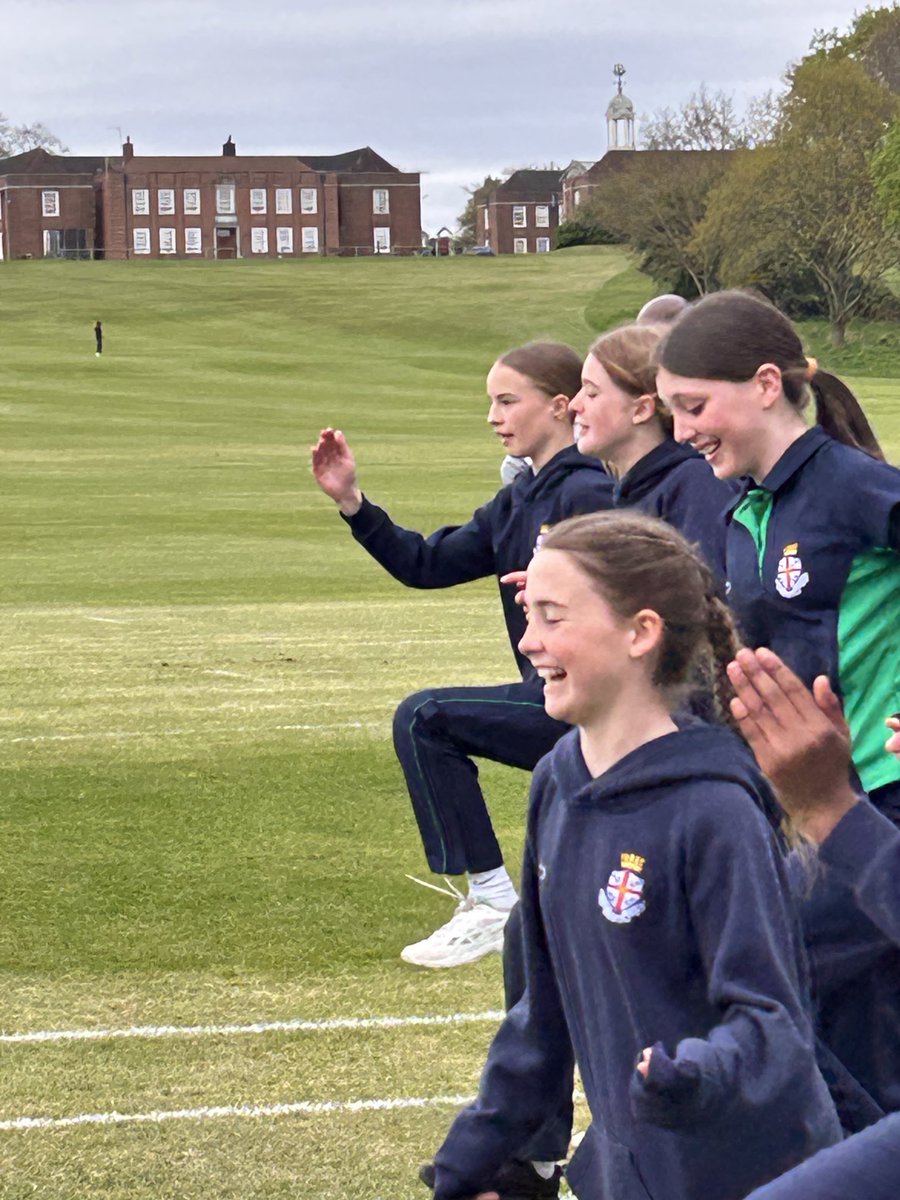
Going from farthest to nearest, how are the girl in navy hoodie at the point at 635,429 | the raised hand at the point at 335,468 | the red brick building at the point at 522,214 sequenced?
the red brick building at the point at 522,214, the raised hand at the point at 335,468, the girl in navy hoodie at the point at 635,429

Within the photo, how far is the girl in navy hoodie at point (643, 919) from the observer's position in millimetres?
3400

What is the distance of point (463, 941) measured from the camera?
295 inches

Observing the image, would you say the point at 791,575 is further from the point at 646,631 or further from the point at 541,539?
the point at 646,631

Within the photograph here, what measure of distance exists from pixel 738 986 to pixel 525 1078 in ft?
2.15

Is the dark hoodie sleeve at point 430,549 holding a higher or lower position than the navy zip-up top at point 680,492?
lower

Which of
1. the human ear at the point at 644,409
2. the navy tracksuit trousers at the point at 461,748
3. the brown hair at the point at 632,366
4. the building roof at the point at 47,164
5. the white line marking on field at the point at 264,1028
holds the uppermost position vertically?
the building roof at the point at 47,164

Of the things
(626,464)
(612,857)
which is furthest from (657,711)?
(626,464)

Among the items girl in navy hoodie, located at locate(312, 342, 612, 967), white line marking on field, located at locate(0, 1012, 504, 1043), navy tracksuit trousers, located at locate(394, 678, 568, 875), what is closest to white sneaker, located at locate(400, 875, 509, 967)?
girl in navy hoodie, located at locate(312, 342, 612, 967)

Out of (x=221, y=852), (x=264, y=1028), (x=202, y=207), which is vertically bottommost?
(x=221, y=852)

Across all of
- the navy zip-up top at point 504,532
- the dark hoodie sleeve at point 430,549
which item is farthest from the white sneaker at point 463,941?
the dark hoodie sleeve at point 430,549

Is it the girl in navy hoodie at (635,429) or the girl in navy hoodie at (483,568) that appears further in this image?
the girl in navy hoodie at (483,568)

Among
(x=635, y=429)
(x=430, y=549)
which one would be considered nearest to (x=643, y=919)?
(x=635, y=429)

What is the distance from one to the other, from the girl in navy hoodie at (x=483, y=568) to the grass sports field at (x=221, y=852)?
419 mm

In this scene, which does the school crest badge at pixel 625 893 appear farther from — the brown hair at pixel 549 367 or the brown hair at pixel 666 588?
the brown hair at pixel 549 367
